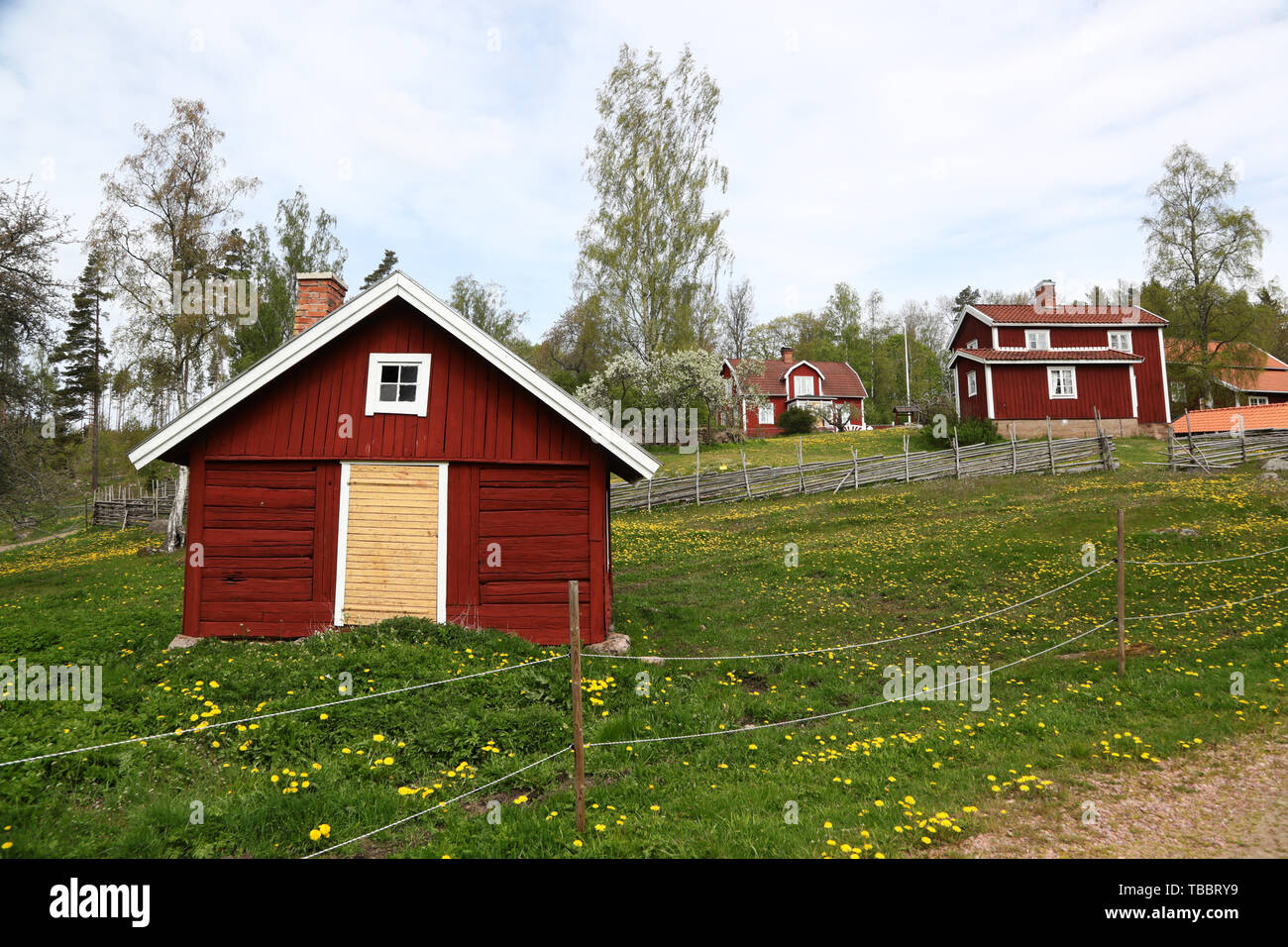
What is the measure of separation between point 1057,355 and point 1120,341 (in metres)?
4.68

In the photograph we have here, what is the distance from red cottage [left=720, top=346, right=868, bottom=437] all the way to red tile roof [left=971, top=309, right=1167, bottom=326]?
17.7 m

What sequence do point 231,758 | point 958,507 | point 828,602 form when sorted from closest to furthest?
1. point 231,758
2. point 828,602
3. point 958,507

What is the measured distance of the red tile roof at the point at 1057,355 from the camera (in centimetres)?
3716

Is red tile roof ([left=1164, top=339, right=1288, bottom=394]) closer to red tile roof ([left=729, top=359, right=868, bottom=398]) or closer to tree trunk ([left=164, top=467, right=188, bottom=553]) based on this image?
red tile roof ([left=729, top=359, right=868, bottom=398])

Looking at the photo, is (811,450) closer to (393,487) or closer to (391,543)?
(393,487)

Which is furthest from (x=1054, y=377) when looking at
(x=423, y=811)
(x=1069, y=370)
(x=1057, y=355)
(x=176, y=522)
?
(x=176, y=522)

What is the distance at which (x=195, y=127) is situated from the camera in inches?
1081

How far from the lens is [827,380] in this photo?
6212cm

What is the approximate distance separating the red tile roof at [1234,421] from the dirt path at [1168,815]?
3832 centimetres

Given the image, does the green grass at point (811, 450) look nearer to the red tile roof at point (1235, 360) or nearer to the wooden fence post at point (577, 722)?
the red tile roof at point (1235, 360)

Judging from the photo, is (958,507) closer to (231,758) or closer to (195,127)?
(231,758)

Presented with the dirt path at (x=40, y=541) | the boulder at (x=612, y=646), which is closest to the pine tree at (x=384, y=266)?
the dirt path at (x=40, y=541)

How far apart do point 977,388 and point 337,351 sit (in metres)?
36.5
